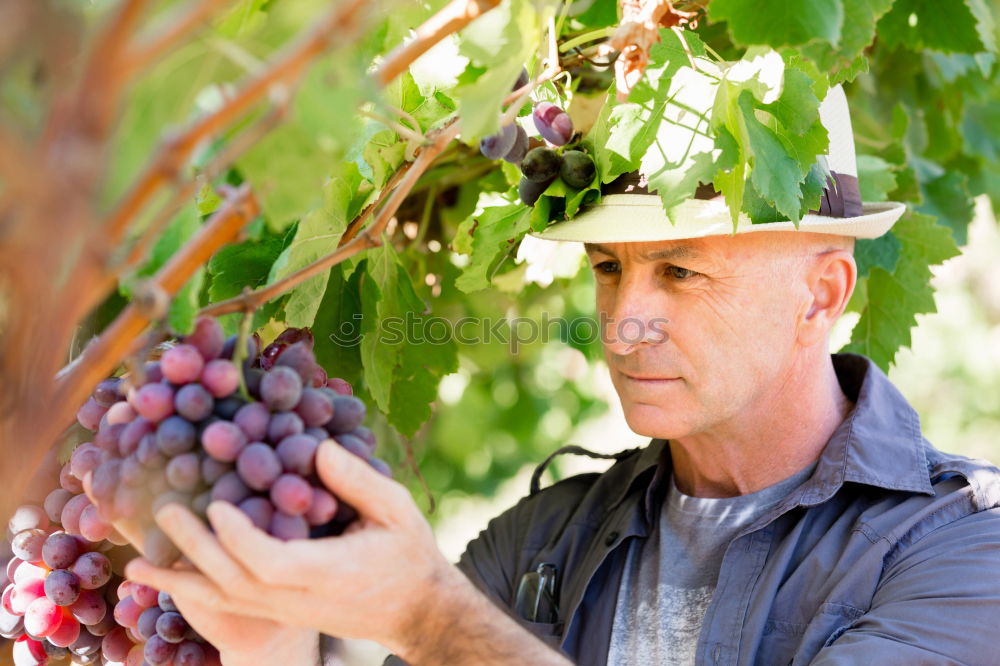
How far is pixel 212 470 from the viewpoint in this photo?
0.81 m

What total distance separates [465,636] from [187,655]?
30cm

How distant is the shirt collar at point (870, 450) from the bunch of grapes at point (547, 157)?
0.66 m

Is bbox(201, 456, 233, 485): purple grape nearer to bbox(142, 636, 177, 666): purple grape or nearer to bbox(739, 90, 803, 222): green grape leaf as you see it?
bbox(142, 636, 177, 666): purple grape

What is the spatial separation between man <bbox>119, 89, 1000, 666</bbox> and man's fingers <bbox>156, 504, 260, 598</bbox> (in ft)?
1.57

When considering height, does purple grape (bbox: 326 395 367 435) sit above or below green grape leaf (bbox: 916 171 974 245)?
below

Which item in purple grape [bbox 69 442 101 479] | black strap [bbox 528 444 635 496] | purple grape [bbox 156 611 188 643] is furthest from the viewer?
black strap [bbox 528 444 635 496]

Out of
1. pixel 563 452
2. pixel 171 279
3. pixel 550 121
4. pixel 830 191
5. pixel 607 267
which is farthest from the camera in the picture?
pixel 563 452

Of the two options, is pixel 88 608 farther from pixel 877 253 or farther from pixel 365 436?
pixel 877 253

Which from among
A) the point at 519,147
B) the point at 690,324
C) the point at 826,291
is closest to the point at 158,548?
the point at 519,147

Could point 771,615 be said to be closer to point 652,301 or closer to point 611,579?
point 611,579

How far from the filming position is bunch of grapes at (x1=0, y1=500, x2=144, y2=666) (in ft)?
3.77

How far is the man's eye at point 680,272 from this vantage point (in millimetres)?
1731

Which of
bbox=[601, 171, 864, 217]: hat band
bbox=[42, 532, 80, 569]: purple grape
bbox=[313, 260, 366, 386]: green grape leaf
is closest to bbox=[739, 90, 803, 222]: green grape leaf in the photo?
bbox=[601, 171, 864, 217]: hat band

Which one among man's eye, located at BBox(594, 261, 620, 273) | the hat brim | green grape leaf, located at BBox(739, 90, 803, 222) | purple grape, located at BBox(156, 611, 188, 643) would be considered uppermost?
green grape leaf, located at BBox(739, 90, 803, 222)
